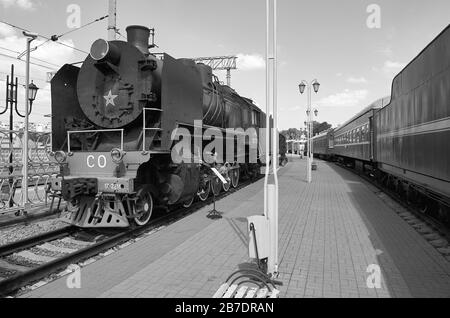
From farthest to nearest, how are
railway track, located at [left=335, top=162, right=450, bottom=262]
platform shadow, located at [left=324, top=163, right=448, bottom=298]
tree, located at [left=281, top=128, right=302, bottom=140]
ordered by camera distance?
1. tree, located at [left=281, top=128, right=302, bottom=140]
2. railway track, located at [left=335, top=162, right=450, bottom=262]
3. platform shadow, located at [left=324, top=163, right=448, bottom=298]

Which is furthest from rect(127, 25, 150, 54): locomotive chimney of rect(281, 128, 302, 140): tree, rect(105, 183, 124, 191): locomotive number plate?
rect(281, 128, 302, 140): tree

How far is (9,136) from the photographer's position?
9.99 meters

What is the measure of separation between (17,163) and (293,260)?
7.92 metres

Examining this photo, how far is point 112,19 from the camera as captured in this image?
522 inches

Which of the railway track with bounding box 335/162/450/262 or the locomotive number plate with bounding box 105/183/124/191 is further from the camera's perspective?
the locomotive number plate with bounding box 105/183/124/191

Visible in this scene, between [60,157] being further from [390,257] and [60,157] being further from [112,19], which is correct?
[112,19]

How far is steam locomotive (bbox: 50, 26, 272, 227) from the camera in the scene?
6918 mm

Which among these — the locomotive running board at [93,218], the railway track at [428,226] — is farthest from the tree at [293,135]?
the locomotive running board at [93,218]

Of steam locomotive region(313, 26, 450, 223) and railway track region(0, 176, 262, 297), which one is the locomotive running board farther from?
steam locomotive region(313, 26, 450, 223)

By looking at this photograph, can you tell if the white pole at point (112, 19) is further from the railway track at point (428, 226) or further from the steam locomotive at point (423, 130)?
the railway track at point (428, 226)

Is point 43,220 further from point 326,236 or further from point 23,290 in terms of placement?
point 326,236

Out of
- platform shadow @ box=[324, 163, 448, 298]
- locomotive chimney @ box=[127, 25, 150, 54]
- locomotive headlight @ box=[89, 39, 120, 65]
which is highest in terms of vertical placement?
locomotive chimney @ box=[127, 25, 150, 54]

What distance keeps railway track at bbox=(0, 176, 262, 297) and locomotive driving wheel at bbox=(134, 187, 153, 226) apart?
0.48 feet
